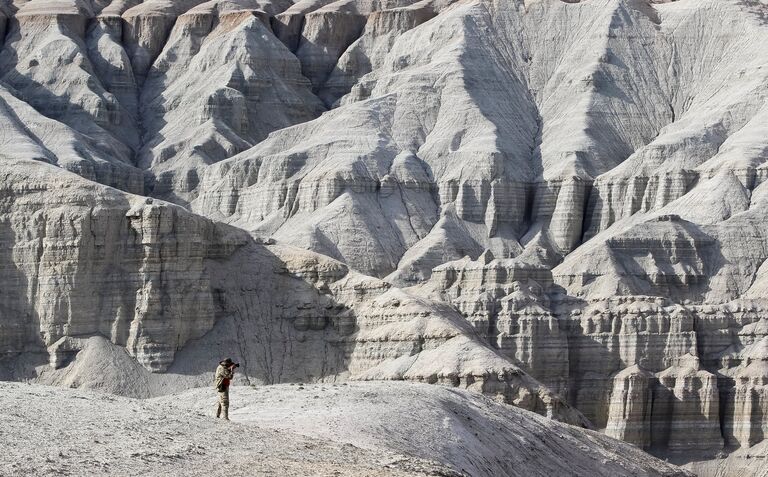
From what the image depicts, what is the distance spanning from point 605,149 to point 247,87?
2788 centimetres

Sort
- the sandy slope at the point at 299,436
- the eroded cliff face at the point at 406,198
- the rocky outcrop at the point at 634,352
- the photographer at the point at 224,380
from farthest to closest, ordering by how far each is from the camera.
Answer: the rocky outcrop at the point at 634,352 → the eroded cliff face at the point at 406,198 → the photographer at the point at 224,380 → the sandy slope at the point at 299,436

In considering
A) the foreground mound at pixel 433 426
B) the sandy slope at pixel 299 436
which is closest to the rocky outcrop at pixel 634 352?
the sandy slope at pixel 299 436

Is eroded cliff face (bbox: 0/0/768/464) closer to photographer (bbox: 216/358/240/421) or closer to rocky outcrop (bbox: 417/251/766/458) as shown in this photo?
rocky outcrop (bbox: 417/251/766/458)

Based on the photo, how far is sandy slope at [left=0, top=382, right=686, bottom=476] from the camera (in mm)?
50594

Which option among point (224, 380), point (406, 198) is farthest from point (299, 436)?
point (406, 198)

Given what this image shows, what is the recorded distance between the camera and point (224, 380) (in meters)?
56.9

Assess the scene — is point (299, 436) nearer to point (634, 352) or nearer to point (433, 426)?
point (433, 426)

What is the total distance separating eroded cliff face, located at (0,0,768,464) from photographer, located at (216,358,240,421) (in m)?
38.9

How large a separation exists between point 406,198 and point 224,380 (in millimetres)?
98052

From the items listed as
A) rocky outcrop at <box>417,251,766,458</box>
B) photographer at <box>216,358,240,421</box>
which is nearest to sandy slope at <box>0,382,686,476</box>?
photographer at <box>216,358,240,421</box>

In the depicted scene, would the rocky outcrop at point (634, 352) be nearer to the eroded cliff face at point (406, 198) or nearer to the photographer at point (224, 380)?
the eroded cliff face at point (406, 198)

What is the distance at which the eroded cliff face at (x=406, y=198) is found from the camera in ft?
348

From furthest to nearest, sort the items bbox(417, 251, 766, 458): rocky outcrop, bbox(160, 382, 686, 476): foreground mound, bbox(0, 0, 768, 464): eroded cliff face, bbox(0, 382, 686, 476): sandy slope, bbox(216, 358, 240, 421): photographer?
bbox(417, 251, 766, 458): rocky outcrop < bbox(0, 0, 768, 464): eroded cliff face < bbox(160, 382, 686, 476): foreground mound < bbox(216, 358, 240, 421): photographer < bbox(0, 382, 686, 476): sandy slope

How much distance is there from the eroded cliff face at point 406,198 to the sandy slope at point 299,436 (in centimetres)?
2540
